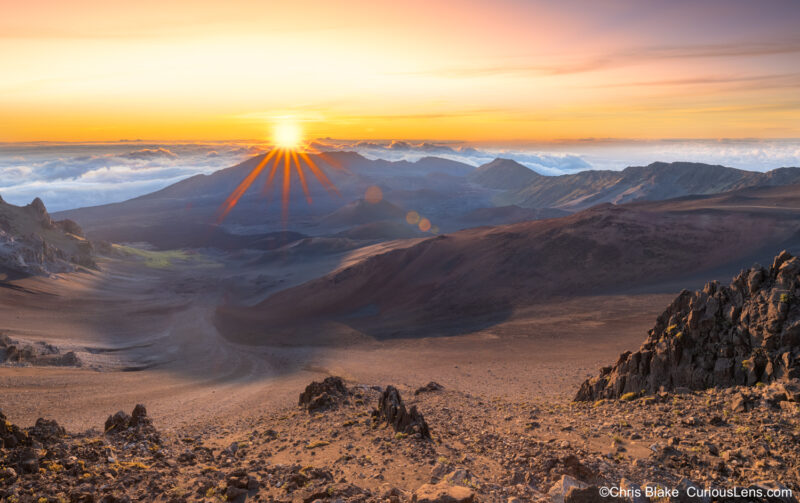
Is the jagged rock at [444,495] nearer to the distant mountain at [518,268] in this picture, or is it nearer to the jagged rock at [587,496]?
the jagged rock at [587,496]

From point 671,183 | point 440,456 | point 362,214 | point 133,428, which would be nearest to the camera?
point 440,456

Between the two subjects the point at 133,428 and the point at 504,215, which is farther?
the point at 504,215

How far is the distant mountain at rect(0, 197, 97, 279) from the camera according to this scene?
65.3 metres

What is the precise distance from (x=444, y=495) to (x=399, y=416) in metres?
7.19

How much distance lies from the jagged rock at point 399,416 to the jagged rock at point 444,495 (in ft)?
18.2

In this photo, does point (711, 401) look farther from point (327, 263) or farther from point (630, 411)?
point (327, 263)

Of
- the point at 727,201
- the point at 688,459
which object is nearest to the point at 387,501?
the point at 688,459

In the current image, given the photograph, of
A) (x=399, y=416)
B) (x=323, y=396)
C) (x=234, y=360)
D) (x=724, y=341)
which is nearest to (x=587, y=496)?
(x=399, y=416)

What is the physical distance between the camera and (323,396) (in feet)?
65.3

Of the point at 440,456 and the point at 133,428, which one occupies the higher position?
the point at 440,456

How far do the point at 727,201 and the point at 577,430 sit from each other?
95.3 meters

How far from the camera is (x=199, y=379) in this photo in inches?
1415

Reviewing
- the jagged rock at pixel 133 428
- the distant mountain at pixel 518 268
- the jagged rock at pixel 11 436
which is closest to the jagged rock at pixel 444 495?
the jagged rock at pixel 133 428

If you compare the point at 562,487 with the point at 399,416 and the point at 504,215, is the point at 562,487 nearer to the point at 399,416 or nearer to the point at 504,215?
the point at 399,416
